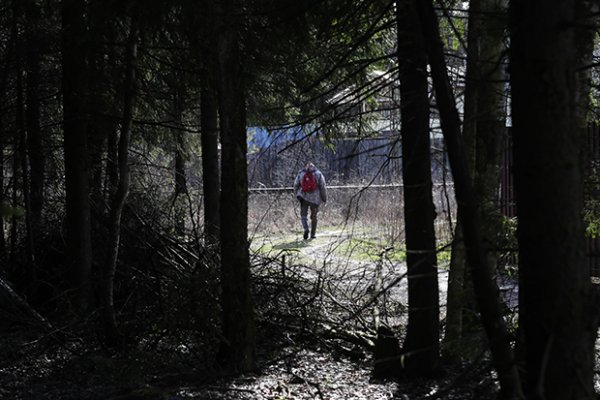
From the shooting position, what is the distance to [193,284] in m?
6.55

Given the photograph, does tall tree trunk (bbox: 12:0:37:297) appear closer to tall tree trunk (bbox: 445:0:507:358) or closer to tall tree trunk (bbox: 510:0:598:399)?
tall tree trunk (bbox: 445:0:507:358)

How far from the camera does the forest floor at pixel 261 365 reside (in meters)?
5.79

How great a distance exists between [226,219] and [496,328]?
2.76m

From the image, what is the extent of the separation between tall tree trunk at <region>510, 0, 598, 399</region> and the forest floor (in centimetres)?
205

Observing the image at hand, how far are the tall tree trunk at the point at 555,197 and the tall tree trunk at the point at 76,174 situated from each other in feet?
19.4

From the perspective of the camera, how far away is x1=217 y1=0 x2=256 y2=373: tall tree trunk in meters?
5.71

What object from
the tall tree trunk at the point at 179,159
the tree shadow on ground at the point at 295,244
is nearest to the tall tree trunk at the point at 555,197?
the tall tree trunk at the point at 179,159

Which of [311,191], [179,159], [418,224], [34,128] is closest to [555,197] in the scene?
[418,224]

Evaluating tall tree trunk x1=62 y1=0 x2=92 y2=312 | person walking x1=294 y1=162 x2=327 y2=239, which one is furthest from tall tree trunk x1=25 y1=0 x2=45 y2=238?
person walking x1=294 y1=162 x2=327 y2=239

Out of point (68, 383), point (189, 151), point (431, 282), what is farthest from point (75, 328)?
point (189, 151)

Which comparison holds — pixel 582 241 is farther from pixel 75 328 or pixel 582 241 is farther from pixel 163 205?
pixel 163 205

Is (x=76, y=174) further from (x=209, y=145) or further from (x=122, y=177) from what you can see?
(x=122, y=177)

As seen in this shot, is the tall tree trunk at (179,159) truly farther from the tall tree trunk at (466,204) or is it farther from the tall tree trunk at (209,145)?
the tall tree trunk at (466,204)

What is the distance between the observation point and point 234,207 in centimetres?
591
